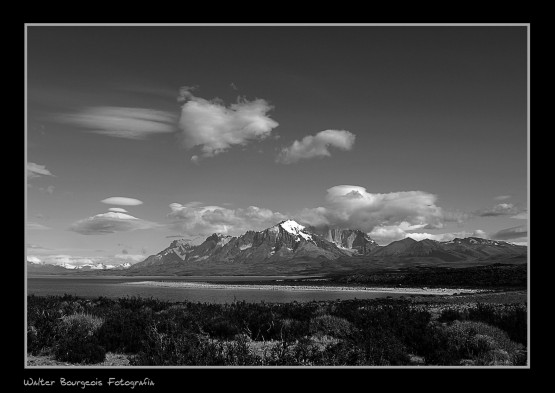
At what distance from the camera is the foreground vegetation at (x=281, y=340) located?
12812 mm

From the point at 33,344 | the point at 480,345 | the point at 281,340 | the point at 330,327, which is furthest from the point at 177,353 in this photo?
the point at 480,345

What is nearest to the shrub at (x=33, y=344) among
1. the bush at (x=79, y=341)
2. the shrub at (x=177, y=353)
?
the bush at (x=79, y=341)

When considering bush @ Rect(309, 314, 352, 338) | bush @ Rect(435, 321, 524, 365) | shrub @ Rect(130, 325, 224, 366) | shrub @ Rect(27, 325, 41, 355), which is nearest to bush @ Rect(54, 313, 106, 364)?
shrub @ Rect(27, 325, 41, 355)

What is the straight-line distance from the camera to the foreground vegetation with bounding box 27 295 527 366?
504 inches

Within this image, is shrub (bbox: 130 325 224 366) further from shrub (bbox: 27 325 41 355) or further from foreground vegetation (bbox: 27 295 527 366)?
shrub (bbox: 27 325 41 355)

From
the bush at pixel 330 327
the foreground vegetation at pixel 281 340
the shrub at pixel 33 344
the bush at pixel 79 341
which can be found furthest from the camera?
the bush at pixel 330 327

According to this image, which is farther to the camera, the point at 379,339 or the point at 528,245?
the point at 379,339

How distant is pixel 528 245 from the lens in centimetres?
983

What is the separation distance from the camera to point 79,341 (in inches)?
573

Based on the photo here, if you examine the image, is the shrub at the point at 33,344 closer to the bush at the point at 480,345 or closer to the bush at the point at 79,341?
the bush at the point at 79,341

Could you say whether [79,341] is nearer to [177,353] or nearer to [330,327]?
[177,353]
